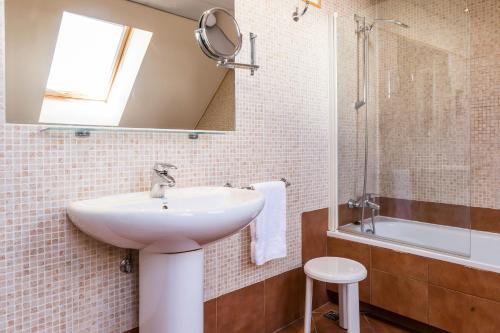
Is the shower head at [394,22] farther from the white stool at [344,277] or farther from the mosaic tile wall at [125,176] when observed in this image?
the white stool at [344,277]

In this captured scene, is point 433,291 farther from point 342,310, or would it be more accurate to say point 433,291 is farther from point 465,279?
point 342,310

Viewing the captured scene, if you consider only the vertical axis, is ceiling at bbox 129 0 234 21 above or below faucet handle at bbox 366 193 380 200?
above

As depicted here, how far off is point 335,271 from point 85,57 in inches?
57.8

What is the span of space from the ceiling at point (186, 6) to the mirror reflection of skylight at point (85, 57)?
19 cm

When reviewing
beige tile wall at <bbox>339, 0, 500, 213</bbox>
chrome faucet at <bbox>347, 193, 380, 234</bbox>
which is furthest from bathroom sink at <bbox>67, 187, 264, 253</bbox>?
beige tile wall at <bbox>339, 0, 500, 213</bbox>

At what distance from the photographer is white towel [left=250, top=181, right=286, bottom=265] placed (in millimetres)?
1680

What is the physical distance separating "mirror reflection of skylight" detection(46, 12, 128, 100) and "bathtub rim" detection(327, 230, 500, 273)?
163 centimetres

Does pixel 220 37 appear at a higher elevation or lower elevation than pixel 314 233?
higher

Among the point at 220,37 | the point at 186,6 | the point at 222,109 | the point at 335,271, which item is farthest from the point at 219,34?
the point at 335,271

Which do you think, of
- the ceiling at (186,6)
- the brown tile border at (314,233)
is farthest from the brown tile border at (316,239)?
the ceiling at (186,6)

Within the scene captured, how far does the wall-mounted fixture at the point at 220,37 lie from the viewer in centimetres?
152

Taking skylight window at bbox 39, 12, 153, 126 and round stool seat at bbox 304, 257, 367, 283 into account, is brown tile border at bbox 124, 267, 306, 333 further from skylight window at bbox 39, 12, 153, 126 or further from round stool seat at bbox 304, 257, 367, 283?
skylight window at bbox 39, 12, 153, 126

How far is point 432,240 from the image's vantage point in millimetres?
1931

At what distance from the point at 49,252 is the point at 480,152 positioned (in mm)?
2453
